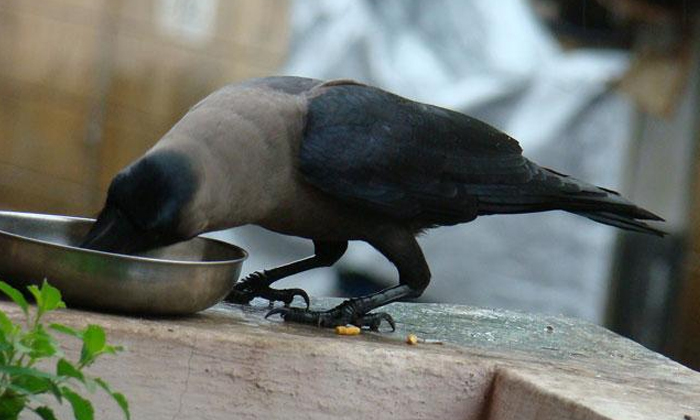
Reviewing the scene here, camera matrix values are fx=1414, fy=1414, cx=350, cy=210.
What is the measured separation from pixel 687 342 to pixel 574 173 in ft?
3.50

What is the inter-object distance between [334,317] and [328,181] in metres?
0.33

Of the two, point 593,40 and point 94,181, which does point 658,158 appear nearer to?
point 593,40

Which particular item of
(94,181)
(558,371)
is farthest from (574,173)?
(558,371)

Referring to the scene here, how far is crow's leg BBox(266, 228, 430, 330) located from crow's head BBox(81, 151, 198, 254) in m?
0.46

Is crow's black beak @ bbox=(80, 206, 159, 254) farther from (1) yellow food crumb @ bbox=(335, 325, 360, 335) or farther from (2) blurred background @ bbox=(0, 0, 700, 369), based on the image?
(2) blurred background @ bbox=(0, 0, 700, 369)

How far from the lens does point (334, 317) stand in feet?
11.2

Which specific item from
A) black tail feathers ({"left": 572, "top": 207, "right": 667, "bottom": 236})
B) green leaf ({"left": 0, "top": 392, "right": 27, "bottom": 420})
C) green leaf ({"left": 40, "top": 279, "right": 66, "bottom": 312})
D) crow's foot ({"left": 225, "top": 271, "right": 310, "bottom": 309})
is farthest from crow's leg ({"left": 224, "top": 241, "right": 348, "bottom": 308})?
green leaf ({"left": 0, "top": 392, "right": 27, "bottom": 420})

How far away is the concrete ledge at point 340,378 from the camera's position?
277 centimetres

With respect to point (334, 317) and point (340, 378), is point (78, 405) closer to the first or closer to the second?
point (340, 378)

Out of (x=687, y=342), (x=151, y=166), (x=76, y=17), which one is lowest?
(x=687, y=342)

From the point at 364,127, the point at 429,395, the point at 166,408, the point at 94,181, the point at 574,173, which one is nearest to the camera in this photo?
the point at 166,408

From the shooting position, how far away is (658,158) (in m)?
6.79

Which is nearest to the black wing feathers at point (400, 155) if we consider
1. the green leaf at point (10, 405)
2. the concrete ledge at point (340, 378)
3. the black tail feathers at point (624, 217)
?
the black tail feathers at point (624, 217)

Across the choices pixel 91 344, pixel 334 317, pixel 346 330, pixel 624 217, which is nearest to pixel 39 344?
pixel 91 344
